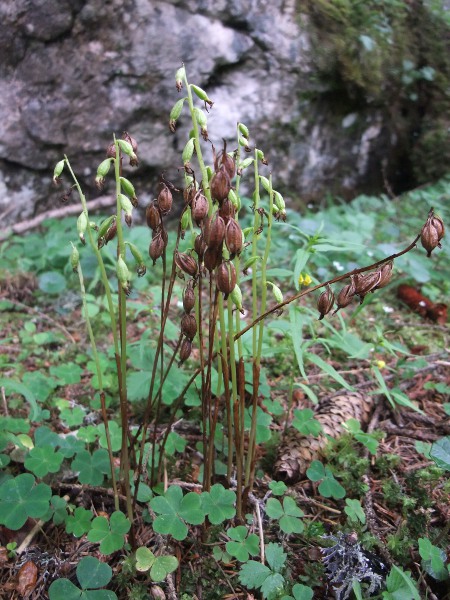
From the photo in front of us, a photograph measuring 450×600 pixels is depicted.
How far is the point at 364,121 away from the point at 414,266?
242 centimetres

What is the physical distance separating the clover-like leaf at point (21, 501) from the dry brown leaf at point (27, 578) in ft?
0.48

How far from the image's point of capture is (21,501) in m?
1.49

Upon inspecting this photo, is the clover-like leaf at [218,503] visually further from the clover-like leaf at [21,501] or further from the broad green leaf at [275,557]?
the clover-like leaf at [21,501]

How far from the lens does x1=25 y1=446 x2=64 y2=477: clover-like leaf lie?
62.7 inches

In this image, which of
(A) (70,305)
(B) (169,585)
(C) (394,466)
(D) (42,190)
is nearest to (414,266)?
(C) (394,466)

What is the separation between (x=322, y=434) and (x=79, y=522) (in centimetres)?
97

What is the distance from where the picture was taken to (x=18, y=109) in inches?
139

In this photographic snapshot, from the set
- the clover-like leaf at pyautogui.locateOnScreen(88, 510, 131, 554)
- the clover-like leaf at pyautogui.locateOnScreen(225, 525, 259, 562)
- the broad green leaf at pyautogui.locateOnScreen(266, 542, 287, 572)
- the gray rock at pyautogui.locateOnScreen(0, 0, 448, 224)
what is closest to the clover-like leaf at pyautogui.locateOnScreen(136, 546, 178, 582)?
the clover-like leaf at pyautogui.locateOnScreen(88, 510, 131, 554)

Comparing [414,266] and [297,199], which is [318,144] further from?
[414,266]

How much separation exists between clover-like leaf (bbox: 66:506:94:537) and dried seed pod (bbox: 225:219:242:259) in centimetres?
105

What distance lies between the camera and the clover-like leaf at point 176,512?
138 cm

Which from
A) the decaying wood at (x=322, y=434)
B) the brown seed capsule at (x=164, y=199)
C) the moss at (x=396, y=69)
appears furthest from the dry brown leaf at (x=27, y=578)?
the moss at (x=396, y=69)

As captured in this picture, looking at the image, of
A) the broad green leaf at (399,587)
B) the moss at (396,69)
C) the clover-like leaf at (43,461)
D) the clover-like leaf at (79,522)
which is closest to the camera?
the broad green leaf at (399,587)

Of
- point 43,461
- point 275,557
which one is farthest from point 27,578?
point 275,557
